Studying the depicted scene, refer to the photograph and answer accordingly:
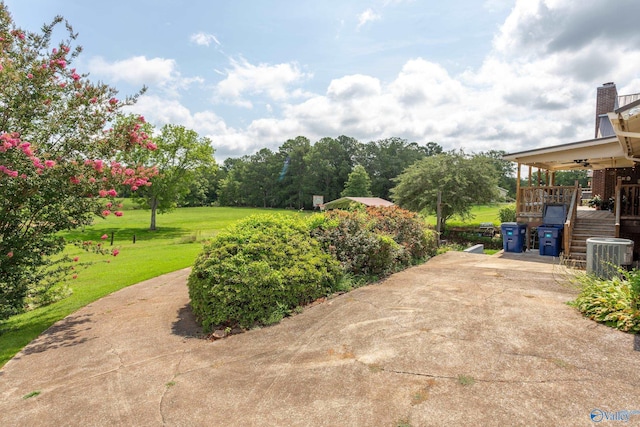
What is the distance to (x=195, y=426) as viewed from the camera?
2973 mm

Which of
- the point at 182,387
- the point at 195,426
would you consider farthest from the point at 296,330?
the point at 195,426

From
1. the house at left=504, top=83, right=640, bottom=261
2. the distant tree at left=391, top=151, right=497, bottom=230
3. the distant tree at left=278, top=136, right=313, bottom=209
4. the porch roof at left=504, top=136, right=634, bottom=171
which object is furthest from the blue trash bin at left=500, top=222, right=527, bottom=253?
the distant tree at left=278, top=136, right=313, bottom=209

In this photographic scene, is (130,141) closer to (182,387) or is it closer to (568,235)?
(182,387)

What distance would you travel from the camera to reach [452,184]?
21172 mm

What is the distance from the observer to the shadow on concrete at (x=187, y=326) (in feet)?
17.1

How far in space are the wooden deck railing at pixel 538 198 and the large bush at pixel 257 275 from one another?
878 cm

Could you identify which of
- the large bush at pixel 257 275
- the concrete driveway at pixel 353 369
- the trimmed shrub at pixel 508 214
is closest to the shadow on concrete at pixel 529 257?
the concrete driveway at pixel 353 369

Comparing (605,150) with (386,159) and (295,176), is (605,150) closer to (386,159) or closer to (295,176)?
(386,159)

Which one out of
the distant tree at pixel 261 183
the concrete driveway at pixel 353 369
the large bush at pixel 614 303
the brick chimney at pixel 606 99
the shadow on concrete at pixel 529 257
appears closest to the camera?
the concrete driveway at pixel 353 369

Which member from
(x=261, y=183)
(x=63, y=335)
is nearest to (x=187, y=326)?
(x=63, y=335)

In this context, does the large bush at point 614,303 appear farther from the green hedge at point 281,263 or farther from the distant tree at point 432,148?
the distant tree at point 432,148

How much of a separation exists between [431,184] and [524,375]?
1958cm

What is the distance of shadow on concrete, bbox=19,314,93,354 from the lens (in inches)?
201

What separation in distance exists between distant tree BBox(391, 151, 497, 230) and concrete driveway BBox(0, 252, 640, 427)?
1599 centimetres
